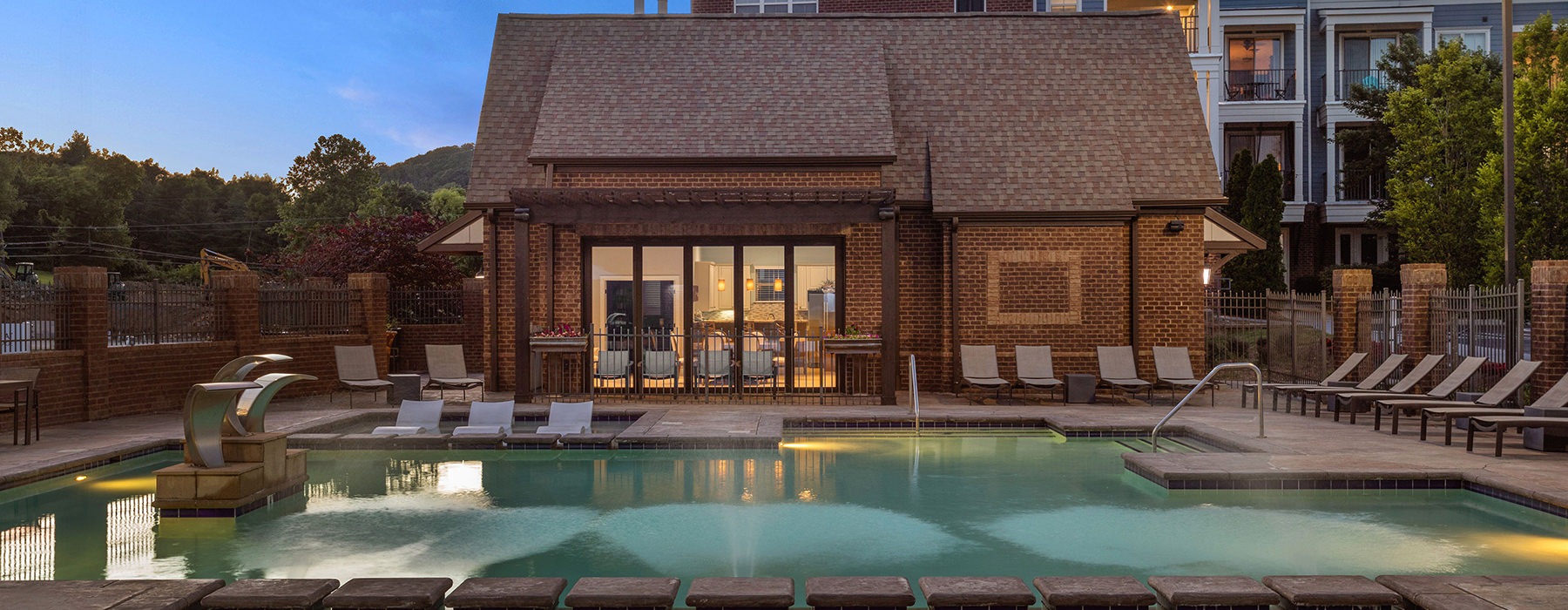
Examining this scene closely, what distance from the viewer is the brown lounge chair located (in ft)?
33.3

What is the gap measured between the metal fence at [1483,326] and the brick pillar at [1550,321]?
179 millimetres

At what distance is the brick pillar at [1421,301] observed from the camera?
1423 centimetres

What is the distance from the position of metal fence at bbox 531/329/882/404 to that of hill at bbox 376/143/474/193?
67032 mm

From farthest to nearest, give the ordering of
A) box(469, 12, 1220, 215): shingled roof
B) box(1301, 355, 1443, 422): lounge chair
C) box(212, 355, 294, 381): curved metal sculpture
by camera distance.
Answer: box(469, 12, 1220, 215): shingled roof < box(1301, 355, 1443, 422): lounge chair < box(212, 355, 294, 381): curved metal sculpture

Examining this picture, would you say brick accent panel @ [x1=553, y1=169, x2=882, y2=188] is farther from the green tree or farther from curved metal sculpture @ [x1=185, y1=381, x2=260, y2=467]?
the green tree

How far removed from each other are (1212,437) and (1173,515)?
12.3 ft

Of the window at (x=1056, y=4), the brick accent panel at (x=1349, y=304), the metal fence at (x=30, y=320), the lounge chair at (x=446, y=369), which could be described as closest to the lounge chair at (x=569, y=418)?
the lounge chair at (x=446, y=369)

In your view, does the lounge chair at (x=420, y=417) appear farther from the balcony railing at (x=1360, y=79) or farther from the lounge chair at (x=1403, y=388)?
the balcony railing at (x=1360, y=79)

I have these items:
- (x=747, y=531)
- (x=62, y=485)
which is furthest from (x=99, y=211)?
(x=747, y=531)

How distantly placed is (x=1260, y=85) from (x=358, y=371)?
26.0 metres

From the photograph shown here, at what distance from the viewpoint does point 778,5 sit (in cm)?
2834

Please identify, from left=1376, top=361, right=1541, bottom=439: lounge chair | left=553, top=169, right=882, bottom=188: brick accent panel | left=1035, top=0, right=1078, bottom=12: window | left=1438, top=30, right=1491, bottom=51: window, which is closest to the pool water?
left=1376, top=361, right=1541, bottom=439: lounge chair

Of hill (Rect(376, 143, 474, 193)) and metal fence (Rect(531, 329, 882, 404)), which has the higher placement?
hill (Rect(376, 143, 474, 193))

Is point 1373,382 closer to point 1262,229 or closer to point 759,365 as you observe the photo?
point 759,365
